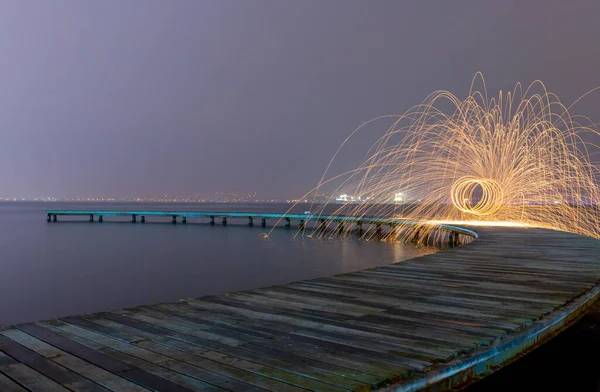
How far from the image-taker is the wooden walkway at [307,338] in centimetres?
255

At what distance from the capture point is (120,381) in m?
2.49

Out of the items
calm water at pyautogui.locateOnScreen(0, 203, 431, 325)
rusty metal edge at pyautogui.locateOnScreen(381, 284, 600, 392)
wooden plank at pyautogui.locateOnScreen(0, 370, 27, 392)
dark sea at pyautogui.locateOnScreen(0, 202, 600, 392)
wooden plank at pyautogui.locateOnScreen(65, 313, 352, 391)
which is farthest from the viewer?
calm water at pyautogui.locateOnScreen(0, 203, 431, 325)

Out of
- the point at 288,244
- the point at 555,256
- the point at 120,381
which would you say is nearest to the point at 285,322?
the point at 120,381

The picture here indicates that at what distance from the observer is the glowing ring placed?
58.6 ft

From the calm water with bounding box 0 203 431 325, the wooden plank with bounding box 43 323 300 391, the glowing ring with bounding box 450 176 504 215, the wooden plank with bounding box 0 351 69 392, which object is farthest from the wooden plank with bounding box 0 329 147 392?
the glowing ring with bounding box 450 176 504 215

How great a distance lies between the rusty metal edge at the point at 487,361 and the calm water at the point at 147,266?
962 cm

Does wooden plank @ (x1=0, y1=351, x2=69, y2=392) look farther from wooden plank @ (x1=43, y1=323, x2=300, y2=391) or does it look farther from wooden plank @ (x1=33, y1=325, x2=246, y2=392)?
wooden plank @ (x1=43, y1=323, x2=300, y2=391)

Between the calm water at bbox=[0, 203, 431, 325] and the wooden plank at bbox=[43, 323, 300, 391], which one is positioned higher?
the wooden plank at bbox=[43, 323, 300, 391]

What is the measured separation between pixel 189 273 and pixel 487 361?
13.8m

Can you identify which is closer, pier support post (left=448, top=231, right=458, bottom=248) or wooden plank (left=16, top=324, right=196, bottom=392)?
wooden plank (left=16, top=324, right=196, bottom=392)

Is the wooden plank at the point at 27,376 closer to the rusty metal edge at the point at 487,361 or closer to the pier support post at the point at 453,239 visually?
the rusty metal edge at the point at 487,361

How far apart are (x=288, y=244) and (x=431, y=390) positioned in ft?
71.6

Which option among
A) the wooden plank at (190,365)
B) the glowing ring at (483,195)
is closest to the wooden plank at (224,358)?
the wooden plank at (190,365)

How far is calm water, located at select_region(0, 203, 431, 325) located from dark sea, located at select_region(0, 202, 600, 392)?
0.03 metres
